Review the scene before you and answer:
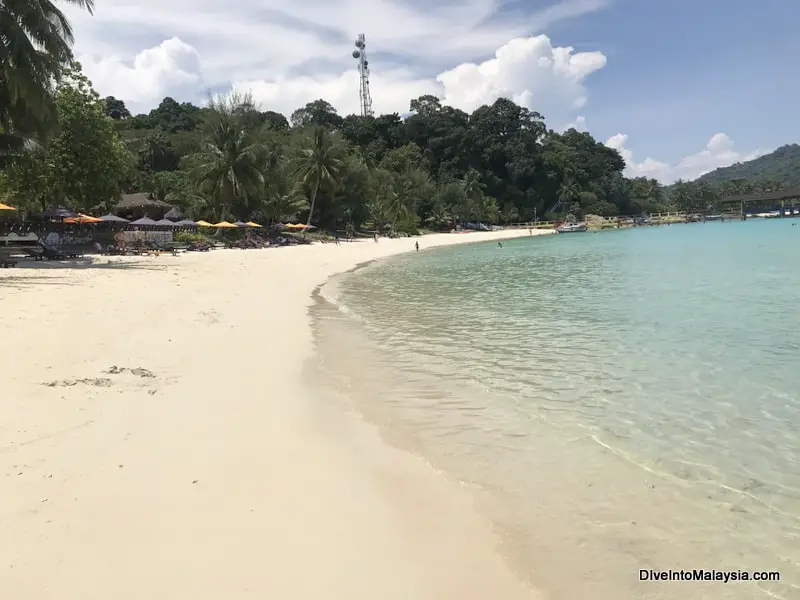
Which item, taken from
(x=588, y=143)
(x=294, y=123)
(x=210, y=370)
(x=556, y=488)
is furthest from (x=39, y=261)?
(x=588, y=143)

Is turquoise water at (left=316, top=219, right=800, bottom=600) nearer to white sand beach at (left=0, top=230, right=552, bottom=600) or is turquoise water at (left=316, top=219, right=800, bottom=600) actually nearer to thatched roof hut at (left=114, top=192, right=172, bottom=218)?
white sand beach at (left=0, top=230, right=552, bottom=600)

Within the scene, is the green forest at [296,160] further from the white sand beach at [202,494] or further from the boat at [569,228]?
the white sand beach at [202,494]

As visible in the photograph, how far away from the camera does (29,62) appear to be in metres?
18.9

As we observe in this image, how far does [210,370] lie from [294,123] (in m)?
101

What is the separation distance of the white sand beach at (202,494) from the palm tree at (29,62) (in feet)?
50.1

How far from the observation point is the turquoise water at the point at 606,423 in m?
3.41

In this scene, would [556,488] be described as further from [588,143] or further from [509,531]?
[588,143]

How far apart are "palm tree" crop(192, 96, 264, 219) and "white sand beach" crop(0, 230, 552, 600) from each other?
39318 mm

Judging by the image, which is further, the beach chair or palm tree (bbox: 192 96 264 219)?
palm tree (bbox: 192 96 264 219)

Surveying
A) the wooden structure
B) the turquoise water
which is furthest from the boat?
the turquoise water

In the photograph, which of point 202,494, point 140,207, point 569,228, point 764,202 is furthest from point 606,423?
point 764,202

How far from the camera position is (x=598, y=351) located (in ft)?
27.8

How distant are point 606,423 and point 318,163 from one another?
175 ft

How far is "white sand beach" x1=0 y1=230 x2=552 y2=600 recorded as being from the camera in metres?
2.86
